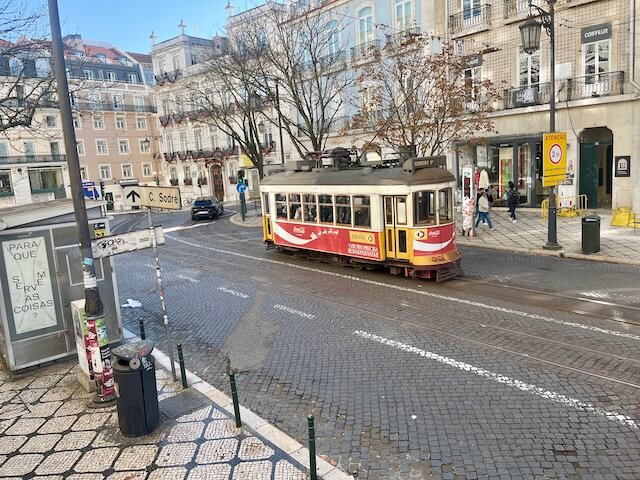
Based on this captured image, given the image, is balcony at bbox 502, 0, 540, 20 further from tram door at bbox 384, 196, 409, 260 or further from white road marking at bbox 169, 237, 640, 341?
white road marking at bbox 169, 237, 640, 341

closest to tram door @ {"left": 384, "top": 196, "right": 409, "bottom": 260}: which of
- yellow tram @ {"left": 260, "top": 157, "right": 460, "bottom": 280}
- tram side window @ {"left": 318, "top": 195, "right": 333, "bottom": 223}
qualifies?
yellow tram @ {"left": 260, "top": 157, "right": 460, "bottom": 280}

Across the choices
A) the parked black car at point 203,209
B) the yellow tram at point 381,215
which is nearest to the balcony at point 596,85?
the yellow tram at point 381,215

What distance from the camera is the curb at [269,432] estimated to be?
5.48 m

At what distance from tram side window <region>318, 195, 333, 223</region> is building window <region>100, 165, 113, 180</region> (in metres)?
49.8

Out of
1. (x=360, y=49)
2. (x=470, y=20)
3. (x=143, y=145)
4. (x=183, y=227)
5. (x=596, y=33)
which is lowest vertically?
(x=183, y=227)

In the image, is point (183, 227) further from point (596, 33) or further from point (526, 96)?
point (596, 33)

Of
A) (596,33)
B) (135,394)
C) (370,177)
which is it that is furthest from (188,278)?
(596,33)

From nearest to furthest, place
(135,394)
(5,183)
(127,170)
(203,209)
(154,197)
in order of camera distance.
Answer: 1. (135,394)
2. (154,197)
3. (203,209)
4. (5,183)
5. (127,170)

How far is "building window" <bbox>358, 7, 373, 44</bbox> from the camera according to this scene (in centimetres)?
3041

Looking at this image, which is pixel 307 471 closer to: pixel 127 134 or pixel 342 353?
pixel 342 353

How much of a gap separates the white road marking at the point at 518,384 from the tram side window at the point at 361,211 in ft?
18.3

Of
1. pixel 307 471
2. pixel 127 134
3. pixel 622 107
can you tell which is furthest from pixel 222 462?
pixel 127 134

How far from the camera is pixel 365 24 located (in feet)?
101

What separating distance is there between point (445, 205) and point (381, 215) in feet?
5.62
